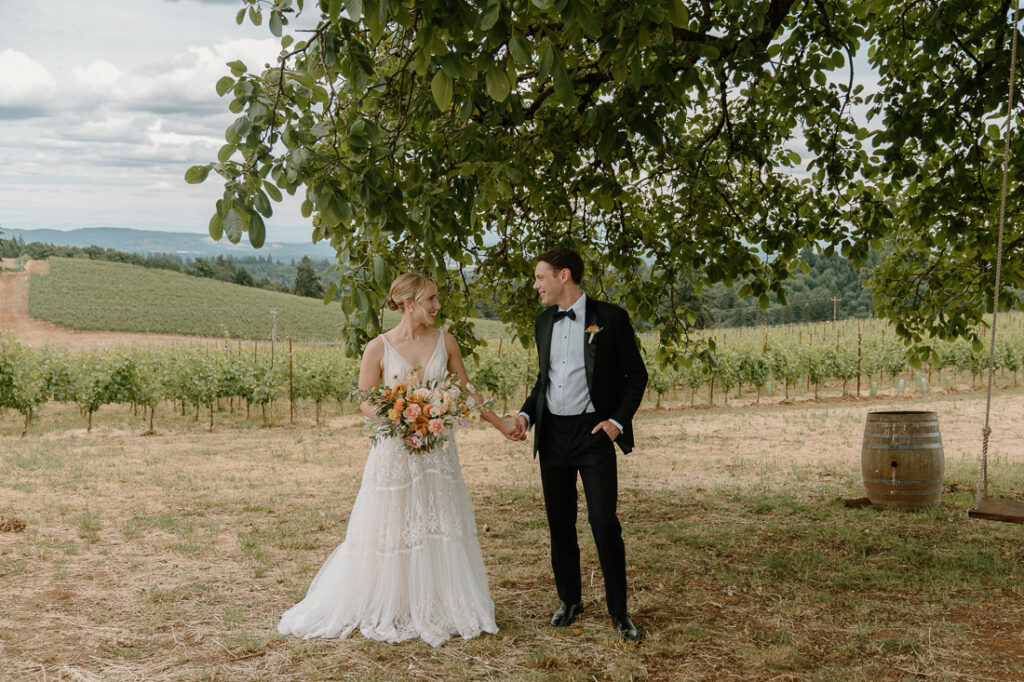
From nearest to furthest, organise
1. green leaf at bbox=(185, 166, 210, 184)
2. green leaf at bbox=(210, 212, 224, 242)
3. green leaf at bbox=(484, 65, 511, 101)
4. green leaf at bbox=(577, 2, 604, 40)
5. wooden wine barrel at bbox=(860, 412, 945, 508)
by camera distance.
A: green leaf at bbox=(577, 2, 604, 40), green leaf at bbox=(484, 65, 511, 101), green leaf at bbox=(210, 212, 224, 242), green leaf at bbox=(185, 166, 210, 184), wooden wine barrel at bbox=(860, 412, 945, 508)

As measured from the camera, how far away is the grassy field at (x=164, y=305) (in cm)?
4459

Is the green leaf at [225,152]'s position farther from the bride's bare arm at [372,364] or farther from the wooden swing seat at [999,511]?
the wooden swing seat at [999,511]

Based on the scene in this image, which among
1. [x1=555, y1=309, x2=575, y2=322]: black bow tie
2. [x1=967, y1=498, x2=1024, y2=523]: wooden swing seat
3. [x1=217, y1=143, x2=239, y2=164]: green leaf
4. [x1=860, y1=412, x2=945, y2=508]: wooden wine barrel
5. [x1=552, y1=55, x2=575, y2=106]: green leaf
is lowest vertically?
[x1=860, y1=412, x2=945, y2=508]: wooden wine barrel

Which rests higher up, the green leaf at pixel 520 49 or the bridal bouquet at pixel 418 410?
the green leaf at pixel 520 49

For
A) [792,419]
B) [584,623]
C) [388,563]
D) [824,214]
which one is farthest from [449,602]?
[792,419]

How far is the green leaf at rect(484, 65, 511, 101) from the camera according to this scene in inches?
110

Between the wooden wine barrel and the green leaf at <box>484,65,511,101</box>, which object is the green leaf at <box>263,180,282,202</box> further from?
the wooden wine barrel

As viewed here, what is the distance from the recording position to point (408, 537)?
4.52 meters

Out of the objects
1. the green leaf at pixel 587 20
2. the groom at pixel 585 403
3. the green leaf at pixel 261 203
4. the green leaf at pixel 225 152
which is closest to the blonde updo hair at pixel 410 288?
the groom at pixel 585 403

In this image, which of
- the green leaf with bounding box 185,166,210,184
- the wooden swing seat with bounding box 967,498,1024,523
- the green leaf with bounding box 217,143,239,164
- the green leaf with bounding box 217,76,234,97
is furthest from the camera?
the wooden swing seat with bounding box 967,498,1024,523

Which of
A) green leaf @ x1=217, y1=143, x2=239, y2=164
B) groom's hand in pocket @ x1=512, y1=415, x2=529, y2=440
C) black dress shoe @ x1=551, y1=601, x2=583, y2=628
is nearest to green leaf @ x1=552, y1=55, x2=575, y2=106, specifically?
green leaf @ x1=217, y1=143, x2=239, y2=164

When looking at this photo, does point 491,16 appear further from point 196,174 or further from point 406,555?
point 406,555

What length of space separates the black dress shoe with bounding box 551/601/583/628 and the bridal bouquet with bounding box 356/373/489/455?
4.12ft

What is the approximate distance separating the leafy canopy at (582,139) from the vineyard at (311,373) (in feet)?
17.0
